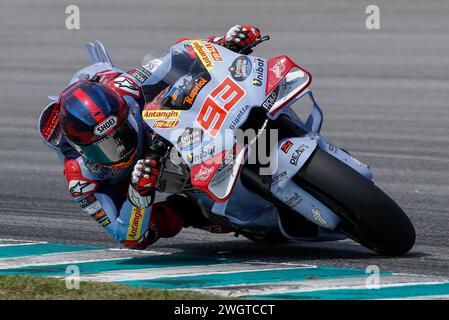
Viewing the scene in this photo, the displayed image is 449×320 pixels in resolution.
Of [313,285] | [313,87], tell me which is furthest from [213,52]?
[313,87]

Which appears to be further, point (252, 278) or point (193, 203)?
point (193, 203)

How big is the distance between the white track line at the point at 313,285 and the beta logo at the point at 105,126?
117 centimetres

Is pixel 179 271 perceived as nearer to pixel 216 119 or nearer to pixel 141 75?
pixel 216 119

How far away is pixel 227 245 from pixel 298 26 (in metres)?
11.8

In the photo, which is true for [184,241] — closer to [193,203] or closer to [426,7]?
[193,203]

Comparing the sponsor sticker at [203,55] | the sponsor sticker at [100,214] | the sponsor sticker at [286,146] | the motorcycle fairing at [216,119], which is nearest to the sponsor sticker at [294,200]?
the sponsor sticker at [286,146]

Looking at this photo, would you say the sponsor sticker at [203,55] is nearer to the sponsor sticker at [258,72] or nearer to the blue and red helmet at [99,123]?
the sponsor sticker at [258,72]

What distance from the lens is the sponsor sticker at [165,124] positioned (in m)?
7.54

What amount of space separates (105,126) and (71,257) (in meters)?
1.39

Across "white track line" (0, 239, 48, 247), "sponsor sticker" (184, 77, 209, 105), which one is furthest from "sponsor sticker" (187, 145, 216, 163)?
"white track line" (0, 239, 48, 247)

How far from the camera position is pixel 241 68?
7707 millimetres

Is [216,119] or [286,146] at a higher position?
Answer: [216,119]

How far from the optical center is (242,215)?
786 centimetres
